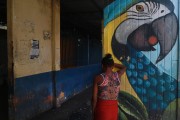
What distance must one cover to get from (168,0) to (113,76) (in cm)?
214

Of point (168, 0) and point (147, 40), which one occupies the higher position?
point (168, 0)

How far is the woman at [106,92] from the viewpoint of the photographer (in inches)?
183

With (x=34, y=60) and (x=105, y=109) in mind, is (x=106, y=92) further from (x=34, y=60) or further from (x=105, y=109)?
(x=34, y=60)

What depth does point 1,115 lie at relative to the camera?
9.27m

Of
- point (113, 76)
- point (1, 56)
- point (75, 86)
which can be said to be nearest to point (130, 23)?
point (113, 76)

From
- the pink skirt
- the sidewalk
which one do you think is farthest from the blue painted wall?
the pink skirt

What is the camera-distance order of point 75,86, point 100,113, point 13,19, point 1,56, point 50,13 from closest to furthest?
point 100,113
point 13,19
point 50,13
point 75,86
point 1,56

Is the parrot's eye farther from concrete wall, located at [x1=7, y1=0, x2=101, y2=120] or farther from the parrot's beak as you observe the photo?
concrete wall, located at [x1=7, y1=0, x2=101, y2=120]

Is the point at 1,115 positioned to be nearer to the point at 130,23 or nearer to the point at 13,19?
the point at 13,19

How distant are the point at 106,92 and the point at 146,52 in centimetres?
176

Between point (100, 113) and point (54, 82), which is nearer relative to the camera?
point (100, 113)

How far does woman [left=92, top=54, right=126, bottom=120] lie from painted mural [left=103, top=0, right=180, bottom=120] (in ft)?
4.99

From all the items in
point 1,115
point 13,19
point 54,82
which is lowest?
point 1,115

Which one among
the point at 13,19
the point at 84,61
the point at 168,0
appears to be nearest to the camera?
the point at 168,0
